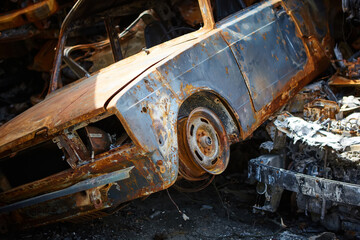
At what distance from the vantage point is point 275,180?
304 centimetres

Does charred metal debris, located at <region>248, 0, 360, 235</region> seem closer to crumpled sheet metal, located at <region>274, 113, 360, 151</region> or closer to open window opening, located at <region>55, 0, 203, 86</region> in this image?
crumpled sheet metal, located at <region>274, 113, 360, 151</region>

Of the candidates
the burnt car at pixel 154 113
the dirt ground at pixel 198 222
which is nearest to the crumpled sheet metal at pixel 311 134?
the burnt car at pixel 154 113

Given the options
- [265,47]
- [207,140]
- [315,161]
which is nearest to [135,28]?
[265,47]

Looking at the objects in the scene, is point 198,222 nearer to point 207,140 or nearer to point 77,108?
point 207,140

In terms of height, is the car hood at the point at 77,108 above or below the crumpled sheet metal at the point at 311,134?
above

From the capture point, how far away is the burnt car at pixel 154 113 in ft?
7.73

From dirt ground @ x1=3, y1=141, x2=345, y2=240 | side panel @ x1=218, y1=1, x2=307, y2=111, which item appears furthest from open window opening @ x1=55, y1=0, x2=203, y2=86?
dirt ground @ x1=3, y1=141, x2=345, y2=240

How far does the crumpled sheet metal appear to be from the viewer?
282 centimetres

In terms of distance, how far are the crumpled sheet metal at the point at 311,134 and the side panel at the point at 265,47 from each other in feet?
0.89

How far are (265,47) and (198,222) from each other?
181cm

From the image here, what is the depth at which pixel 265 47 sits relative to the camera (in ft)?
11.4

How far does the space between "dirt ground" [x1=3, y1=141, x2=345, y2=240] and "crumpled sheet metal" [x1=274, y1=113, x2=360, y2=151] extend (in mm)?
694

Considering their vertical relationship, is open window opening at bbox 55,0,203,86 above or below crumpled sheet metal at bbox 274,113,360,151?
above

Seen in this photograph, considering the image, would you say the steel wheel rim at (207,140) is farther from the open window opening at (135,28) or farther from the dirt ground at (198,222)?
the open window opening at (135,28)
